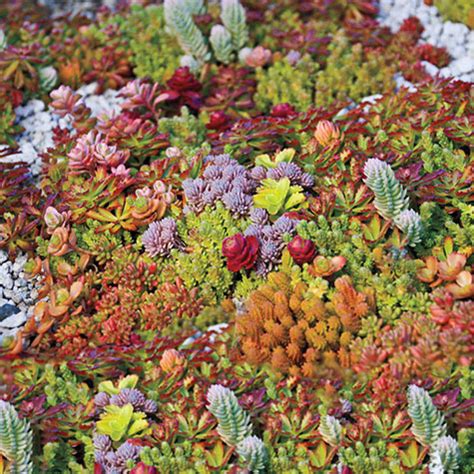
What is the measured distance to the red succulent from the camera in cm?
364

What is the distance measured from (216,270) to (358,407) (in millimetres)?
931

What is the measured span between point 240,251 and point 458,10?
293 cm

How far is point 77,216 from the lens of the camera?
4090 millimetres

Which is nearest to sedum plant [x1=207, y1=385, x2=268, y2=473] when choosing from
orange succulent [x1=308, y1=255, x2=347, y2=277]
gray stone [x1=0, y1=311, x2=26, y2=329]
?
orange succulent [x1=308, y1=255, x2=347, y2=277]

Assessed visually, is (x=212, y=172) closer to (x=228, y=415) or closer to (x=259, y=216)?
(x=259, y=216)

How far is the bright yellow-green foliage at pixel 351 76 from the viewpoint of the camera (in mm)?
5055

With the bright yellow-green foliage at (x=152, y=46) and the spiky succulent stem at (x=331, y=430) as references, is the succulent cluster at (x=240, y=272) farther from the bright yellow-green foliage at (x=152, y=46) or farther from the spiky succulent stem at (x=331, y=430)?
the bright yellow-green foliage at (x=152, y=46)

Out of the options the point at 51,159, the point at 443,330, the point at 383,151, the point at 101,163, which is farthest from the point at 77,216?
the point at 443,330

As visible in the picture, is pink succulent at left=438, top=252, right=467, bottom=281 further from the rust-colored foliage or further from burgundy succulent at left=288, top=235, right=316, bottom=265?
burgundy succulent at left=288, top=235, right=316, bottom=265

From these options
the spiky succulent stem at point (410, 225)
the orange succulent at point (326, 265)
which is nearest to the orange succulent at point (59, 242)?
the orange succulent at point (326, 265)

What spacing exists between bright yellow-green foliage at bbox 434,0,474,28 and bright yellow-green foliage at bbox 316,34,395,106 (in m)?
0.73

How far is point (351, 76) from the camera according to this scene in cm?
516

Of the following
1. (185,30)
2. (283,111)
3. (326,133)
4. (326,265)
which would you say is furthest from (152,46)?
(326,265)

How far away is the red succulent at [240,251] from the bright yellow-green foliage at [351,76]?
64.5 inches
